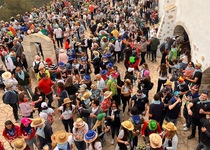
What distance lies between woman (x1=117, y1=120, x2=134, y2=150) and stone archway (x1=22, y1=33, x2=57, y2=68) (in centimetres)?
610

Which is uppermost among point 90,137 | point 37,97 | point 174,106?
point 37,97

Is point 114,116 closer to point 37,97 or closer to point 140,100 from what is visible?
point 140,100

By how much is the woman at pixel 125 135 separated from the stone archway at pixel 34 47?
240 inches

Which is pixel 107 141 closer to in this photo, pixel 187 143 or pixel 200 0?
pixel 187 143

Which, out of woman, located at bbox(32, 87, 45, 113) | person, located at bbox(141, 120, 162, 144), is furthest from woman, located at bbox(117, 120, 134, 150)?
woman, located at bbox(32, 87, 45, 113)

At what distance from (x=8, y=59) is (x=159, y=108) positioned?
625 centimetres

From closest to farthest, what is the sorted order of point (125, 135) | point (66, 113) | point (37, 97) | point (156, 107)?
point (125, 135), point (156, 107), point (66, 113), point (37, 97)

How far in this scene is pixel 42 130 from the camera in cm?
541

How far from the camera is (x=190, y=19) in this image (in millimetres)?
9719

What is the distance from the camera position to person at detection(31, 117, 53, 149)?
17.4 ft

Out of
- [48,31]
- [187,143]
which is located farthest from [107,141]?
[48,31]

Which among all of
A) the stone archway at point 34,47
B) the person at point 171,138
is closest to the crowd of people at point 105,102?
the person at point 171,138

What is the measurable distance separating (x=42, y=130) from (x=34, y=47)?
6041 mm

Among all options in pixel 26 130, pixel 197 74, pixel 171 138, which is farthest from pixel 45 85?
pixel 197 74
